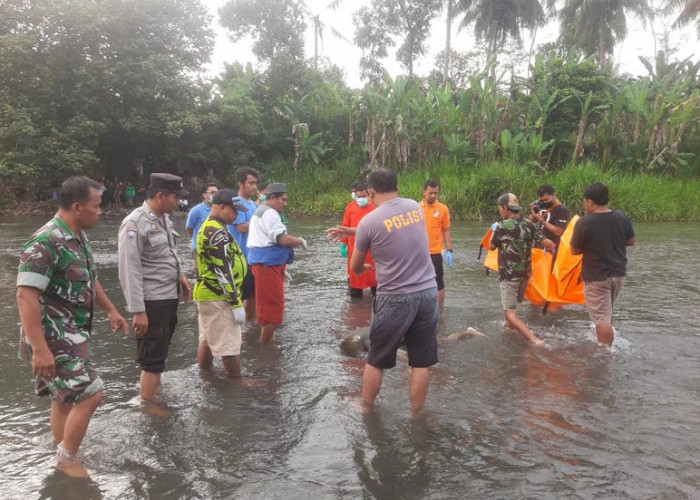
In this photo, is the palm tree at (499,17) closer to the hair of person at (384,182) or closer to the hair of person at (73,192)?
the hair of person at (384,182)

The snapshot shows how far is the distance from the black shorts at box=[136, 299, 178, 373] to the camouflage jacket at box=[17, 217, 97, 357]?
2.83 ft

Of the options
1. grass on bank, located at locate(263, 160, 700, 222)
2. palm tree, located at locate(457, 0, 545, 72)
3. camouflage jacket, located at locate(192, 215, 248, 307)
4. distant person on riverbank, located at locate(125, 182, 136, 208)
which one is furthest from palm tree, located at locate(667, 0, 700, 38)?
camouflage jacket, located at locate(192, 215, 248, 307)

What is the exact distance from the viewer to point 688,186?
73.4 ft

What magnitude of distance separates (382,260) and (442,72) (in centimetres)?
3955

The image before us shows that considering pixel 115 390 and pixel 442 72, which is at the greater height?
pixel 442 72

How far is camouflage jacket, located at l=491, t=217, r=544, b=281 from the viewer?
6.32 meters

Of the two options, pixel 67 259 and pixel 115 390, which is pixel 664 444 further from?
pixel 115 390

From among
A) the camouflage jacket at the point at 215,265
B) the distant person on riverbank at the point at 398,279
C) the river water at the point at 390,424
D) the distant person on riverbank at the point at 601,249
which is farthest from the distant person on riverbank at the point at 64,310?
the distant person on riverbank at the point at 601,249

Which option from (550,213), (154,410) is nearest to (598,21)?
(550,213)

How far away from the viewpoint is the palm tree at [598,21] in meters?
38.3

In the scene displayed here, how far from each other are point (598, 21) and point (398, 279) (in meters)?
42.3

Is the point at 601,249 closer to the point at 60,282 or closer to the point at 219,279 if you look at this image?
the point at 219,279

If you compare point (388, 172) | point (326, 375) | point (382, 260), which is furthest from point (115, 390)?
point (388, 172)

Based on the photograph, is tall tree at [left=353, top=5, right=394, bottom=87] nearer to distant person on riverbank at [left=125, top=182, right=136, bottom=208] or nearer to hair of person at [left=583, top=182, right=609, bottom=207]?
distant person on riverbank at [left=125, top=182, right=136, bottom=208]
